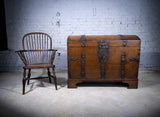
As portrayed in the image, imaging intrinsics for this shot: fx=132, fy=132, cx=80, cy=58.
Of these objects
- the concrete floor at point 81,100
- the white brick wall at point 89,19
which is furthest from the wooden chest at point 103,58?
the white brick wall at point 89,19

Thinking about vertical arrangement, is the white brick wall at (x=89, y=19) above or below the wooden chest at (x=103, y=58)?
above

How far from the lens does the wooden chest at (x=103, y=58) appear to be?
2.21 meters

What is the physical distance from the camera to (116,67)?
2.27m

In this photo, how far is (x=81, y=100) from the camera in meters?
1.84

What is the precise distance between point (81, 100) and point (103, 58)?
81 centimetres

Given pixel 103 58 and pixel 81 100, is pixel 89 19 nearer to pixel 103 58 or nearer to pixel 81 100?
pixel 103 58

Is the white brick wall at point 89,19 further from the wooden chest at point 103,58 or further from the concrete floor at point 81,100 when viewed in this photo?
the concrete floor at point 81,100

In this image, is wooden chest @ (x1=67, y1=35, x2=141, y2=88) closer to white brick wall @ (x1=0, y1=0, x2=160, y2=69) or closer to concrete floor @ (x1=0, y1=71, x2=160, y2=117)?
concrete floor @ (x1=0, y1=71, x2=160, y2=117)

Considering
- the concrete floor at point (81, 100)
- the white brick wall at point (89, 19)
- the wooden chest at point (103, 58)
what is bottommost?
the concrete floor at point (81, 100)

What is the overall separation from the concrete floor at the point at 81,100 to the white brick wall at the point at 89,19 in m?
1.25

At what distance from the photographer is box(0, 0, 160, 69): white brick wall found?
3.18 metres

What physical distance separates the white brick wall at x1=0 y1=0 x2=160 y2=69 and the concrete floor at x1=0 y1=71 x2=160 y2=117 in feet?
4.09

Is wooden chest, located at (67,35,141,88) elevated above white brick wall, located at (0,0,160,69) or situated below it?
below

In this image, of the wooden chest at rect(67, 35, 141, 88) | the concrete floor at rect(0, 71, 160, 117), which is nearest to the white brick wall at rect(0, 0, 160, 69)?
the wooden chest at rect(67, 35, 141, 88)
